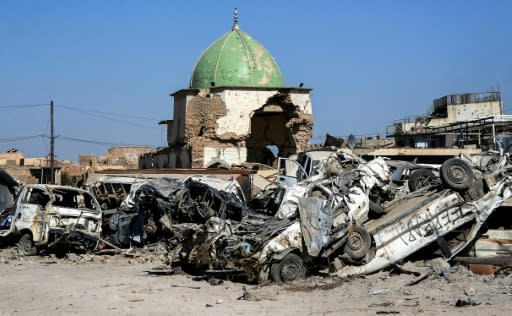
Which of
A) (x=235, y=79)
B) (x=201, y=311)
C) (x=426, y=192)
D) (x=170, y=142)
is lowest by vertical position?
(x=201, y=311)

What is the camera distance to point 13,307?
34.8ft

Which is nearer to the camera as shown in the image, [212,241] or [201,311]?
[201,311]

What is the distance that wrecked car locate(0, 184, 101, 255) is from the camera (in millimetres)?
17297

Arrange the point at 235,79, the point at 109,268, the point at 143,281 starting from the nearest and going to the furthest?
the point at 143,281
the point at 109,268
the point at 235,79

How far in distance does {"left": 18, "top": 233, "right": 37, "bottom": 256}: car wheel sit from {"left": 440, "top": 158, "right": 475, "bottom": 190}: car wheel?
1039 centimetres

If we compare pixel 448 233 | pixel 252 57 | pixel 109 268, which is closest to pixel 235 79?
pixel 252 57

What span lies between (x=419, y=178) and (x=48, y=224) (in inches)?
364

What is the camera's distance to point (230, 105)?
35812 mm

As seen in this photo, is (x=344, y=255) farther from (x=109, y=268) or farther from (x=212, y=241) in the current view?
(x=109, y=268)

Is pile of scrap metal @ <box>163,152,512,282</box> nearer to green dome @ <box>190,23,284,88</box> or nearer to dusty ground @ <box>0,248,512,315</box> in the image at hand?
dusty ground @ <box>0,248,512,315</box>

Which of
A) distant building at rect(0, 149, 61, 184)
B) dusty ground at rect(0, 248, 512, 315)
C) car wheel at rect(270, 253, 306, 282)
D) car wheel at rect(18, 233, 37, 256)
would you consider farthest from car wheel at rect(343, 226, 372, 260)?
distant building at rect(0, 149, 61, 184)

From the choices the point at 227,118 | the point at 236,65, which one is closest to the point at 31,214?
the point at 227,118

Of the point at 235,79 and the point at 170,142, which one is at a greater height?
the point at 235,79

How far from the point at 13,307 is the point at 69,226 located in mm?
6978
